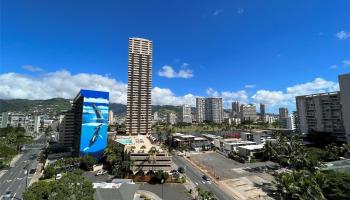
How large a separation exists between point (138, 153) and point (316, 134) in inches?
4003

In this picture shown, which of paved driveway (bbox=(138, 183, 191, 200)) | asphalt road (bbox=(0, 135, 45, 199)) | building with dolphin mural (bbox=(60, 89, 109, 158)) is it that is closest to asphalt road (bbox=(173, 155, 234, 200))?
paved driveway (bbox=(138, 183, 191, 200))

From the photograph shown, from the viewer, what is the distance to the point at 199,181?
75250mm

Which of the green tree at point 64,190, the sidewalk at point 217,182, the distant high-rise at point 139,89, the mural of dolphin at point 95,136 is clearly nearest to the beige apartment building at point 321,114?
the sidewalk at point 217,182

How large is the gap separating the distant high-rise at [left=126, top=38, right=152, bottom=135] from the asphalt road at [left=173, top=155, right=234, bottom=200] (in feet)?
206

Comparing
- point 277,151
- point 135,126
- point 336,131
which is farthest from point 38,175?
point 336,131

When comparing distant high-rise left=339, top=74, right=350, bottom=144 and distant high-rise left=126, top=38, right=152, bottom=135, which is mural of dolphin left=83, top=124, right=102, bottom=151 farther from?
distant high-rise left=339, top=74, right=350, bottom=144

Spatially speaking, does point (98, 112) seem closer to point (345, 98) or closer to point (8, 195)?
point (8, 195)

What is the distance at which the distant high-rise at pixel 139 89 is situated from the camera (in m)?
160

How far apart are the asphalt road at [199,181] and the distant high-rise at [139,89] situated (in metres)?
62.9

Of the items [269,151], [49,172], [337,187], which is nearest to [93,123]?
[49,172]

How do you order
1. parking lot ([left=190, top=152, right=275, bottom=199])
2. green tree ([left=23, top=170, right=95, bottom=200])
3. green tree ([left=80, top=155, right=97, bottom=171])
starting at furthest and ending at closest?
green tree ([left=80, top=155, right=97, bottom=171]) < parking lot ([left=190, top=152, right=275, bottom=199]) < green tree ([left=23, top=170, right=95, bottom=200])

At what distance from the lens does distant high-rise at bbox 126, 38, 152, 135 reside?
160500 mm

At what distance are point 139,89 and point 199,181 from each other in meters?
102

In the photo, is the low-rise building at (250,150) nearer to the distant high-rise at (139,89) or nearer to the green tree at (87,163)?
the green tree at (87,163)
